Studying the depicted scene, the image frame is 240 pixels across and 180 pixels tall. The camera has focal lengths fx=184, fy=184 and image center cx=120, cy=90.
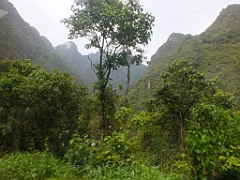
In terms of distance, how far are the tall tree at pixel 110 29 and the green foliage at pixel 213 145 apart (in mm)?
3688

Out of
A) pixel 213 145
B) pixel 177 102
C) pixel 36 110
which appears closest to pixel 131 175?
pixel 213 145

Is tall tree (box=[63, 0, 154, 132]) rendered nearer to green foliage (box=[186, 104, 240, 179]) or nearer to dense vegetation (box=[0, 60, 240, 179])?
dense vegetation (box=[0, 60, 240, 179])

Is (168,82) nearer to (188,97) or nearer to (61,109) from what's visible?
(188,97)

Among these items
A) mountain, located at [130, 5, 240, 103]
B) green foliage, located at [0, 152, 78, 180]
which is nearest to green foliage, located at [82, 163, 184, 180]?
green foliage, located at [0, 152, 78, 180]

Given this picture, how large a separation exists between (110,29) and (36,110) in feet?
10.2

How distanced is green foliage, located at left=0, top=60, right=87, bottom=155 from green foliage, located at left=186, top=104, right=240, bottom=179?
3663 millimetres

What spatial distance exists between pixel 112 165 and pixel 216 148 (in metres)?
1.60

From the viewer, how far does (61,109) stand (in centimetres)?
537

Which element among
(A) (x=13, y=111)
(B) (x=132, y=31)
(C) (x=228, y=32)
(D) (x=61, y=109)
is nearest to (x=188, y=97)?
(B) (x=132, y=31)

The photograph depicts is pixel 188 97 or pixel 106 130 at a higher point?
pixel 188 97

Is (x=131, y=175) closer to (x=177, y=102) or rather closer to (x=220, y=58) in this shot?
(x=177, y=102)

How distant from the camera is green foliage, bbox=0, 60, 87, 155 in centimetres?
473

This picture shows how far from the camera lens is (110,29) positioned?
218 inches

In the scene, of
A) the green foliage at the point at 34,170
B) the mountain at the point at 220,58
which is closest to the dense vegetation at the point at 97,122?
the green foliage at the point at 34,170
